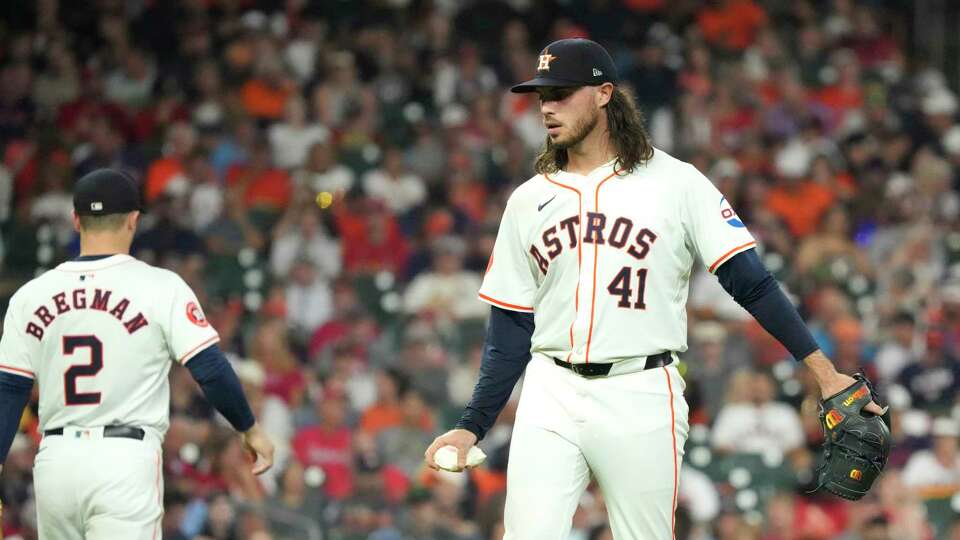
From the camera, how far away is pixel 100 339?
5211 mm

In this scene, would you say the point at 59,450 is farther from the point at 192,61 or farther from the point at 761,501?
the point at 192,61

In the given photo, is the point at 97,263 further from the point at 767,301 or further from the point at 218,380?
the point at 767,301

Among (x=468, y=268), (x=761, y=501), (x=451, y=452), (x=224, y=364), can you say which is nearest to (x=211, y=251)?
(x=468, y=268)

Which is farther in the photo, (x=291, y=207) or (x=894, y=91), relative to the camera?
(x=894, y=91)

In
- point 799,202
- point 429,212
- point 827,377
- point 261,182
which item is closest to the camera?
point 827,377

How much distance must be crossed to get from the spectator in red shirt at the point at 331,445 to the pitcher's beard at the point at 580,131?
5067 mm

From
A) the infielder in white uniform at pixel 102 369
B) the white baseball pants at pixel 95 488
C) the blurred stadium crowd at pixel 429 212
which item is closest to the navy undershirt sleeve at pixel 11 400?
the infielder in white uniform at pixel 102 369

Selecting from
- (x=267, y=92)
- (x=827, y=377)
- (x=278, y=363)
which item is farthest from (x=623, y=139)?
(x=267, y=92)

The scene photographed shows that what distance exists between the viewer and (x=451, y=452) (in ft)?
15.4

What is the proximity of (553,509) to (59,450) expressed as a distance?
177 cm

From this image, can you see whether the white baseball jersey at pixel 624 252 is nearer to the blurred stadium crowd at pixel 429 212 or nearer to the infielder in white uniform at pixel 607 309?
the infielder in white uniform at pixel 607 309

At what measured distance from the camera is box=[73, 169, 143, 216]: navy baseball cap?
527 cm

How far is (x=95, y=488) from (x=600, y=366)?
1.78 metres

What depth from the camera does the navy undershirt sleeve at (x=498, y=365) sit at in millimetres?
4898
